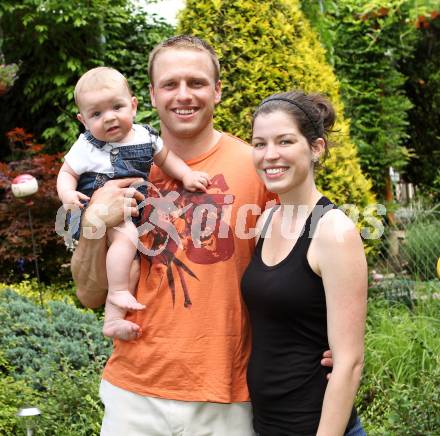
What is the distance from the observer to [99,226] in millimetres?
2443

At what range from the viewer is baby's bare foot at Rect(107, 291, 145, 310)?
2.24 metres

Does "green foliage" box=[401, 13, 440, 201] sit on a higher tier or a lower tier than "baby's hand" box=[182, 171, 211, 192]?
higher

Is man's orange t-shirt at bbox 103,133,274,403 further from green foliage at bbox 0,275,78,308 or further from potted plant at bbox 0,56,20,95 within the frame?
potted plant at bbox 0,56,20,95

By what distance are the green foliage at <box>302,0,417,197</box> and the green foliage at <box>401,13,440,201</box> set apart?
1.49 metres

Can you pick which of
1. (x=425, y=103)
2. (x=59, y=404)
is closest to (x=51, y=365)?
(x=59, y=404)

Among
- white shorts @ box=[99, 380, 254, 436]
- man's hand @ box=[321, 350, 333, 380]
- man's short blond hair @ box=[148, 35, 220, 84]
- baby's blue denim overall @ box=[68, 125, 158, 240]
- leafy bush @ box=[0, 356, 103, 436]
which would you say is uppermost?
man's short blond hair @ box=[148, 35, 220, 84]

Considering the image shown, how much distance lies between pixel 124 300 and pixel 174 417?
1.34ft

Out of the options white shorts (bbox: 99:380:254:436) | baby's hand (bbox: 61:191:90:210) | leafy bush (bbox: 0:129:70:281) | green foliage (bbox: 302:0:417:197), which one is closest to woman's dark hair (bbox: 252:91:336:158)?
baby's hand (bbox: 61:191:90:210)

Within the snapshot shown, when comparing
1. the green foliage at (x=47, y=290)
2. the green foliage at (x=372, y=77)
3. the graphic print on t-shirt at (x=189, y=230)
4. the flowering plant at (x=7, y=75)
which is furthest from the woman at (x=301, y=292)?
the green foliage at (x=372, y=77)

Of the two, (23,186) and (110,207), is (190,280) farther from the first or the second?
(23,186)

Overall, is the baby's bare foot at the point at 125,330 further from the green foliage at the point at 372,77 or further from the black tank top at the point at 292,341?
the green foliage at the point at 372,77

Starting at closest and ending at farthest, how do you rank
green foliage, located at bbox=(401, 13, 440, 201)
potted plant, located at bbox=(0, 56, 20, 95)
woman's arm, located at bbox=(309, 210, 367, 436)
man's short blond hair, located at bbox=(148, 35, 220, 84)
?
woman's arm, located at bbox=(309, 210, 367, 436) < man's short blond hair, located at bbox=(148, 35, 220, 84) < potted plant, located at bbox=(0, 56, 20, 95) < green foliage, located at bbox=(401, 13, 440, 201)

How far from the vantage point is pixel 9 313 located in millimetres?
5004

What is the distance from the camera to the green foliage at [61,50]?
26.8 ft
